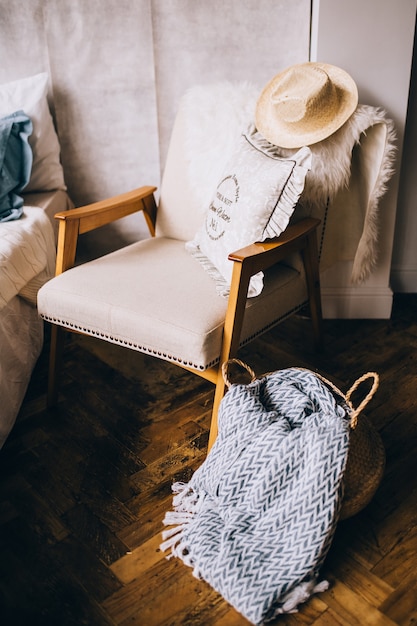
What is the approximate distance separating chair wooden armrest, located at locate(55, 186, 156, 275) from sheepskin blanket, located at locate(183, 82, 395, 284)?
195 mm

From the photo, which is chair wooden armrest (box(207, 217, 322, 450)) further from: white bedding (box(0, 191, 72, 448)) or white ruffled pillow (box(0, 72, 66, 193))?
white ruffled pillow (box(0, 72, 66, 193))

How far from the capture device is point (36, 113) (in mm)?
2066

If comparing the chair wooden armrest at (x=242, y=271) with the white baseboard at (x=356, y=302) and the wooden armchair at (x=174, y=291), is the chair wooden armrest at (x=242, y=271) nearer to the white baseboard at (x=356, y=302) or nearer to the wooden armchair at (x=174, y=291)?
the wooden armchair at (x=174, y=291)

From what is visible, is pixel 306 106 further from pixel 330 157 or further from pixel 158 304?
pixel 158 304

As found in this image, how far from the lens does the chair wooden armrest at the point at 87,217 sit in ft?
5.41

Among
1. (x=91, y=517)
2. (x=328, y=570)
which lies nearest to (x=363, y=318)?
(x=328, y=570)

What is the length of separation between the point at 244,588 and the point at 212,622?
9 centimetres

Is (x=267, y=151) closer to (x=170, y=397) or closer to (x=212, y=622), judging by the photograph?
(x=170, y=397)

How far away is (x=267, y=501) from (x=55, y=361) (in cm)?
82

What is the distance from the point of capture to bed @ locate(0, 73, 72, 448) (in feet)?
5.56

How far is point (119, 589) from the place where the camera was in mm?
1246

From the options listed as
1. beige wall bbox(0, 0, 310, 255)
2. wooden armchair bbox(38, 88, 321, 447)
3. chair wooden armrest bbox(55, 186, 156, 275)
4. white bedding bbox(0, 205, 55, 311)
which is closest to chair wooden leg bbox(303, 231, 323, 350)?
wooden armchair bbox(38, 88, 321, 447)

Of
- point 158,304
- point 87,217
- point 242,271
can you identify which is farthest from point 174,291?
point 87,217

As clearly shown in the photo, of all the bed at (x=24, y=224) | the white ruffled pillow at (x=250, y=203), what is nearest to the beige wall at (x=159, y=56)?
the bed at (x=24, y=224)
